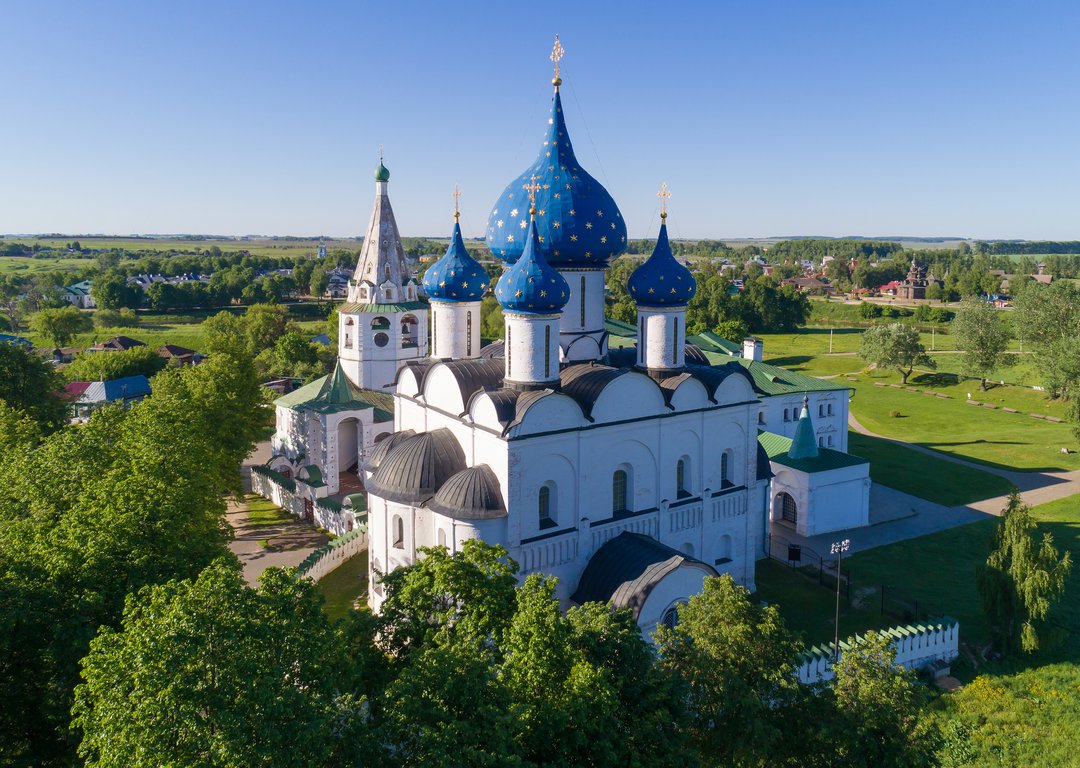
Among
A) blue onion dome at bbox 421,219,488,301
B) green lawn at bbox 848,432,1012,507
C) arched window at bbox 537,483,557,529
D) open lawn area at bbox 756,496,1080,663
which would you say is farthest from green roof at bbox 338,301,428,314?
green lawn at bbox 848,432,1012,507

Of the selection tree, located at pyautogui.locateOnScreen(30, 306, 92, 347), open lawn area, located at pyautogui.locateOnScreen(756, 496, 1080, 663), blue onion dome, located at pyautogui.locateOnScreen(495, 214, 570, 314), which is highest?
blue onion dome, located at pyautogui.locateOnScreen(495, 214, 570, 314)

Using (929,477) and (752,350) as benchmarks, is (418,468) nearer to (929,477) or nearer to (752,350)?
(752,350)

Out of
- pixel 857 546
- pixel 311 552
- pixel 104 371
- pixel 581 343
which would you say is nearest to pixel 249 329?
pixel 104 371

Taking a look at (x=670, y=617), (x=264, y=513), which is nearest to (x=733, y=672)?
(x=670, y=617)

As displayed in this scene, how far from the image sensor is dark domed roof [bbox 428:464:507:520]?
16266 millimetres

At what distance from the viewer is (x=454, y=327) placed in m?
21.0

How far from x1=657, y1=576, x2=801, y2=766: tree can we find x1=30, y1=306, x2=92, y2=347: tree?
6237cm

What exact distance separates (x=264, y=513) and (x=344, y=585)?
699 centimetres

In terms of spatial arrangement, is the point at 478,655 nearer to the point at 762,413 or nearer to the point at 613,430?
the point at 613,430

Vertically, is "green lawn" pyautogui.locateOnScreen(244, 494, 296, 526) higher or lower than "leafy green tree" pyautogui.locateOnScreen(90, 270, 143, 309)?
lower

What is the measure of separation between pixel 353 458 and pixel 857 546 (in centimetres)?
1792

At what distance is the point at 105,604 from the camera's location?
1130 centimetres

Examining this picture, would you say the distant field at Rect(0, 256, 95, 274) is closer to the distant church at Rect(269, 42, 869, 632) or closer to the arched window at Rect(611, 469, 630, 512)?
the distant church at Rect(269, 42, 869, 632)

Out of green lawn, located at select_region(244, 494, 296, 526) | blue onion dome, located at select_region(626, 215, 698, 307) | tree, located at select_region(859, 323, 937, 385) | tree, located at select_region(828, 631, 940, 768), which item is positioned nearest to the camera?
tree, located at select_region(828, 631, 940, 768)
